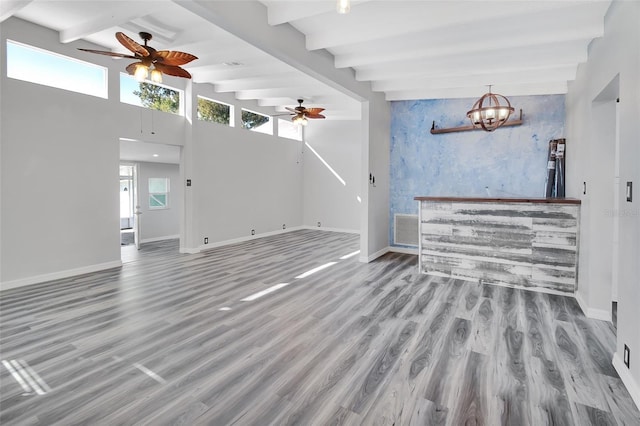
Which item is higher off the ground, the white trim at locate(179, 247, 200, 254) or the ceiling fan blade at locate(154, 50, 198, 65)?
the ceiling fan blade at locate(154, 50, 198, 65)

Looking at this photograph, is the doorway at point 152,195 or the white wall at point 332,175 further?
the white wall at point 332,175

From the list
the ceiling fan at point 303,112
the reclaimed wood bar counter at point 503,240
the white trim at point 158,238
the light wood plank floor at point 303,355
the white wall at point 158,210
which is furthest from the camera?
the white wall at point 158,210

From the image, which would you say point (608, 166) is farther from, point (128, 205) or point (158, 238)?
point (128, 205)

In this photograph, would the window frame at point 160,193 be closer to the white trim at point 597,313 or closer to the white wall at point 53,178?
the white wall at point 53,178

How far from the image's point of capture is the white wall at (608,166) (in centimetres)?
208

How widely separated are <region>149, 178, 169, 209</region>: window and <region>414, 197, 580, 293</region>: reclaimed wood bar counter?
6996mm

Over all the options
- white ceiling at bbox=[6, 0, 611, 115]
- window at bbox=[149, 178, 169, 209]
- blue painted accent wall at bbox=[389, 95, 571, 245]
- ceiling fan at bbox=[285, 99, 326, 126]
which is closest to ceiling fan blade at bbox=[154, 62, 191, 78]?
white ceiling at bbox=[6, 0, 611, 115]

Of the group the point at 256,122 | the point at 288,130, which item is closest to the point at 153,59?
the point at 256,122

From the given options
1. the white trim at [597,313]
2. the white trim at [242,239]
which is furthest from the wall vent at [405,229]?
the white trim at [242,239]

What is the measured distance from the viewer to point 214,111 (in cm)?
713

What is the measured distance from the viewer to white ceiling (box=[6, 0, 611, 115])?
3.13 m

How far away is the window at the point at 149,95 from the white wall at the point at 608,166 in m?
6.29

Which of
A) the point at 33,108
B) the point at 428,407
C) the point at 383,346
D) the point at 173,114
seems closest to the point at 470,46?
the point at 383,346

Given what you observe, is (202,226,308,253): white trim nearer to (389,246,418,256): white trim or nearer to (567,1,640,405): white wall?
(389,246,418,256): white trim
